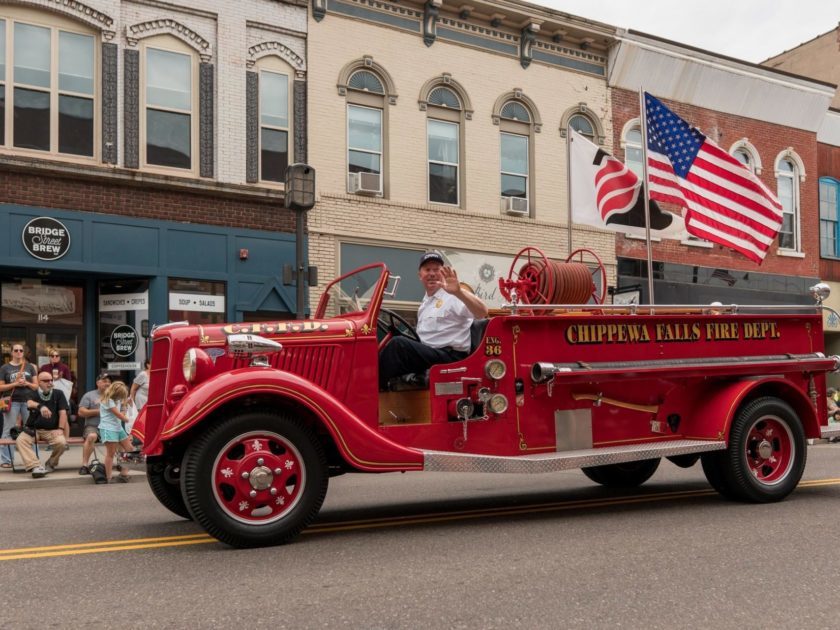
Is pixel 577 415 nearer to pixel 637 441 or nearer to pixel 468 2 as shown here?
pixel 637 441

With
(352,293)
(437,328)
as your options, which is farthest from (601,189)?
(437,328)

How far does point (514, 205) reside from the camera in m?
21.0

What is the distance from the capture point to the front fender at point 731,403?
7520 mm

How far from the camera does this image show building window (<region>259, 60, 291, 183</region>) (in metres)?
18.2

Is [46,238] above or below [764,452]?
above

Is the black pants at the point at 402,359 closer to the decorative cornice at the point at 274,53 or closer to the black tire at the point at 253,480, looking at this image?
the black tire at the point at 253,480

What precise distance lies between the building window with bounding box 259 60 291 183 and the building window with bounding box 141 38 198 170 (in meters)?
1.38

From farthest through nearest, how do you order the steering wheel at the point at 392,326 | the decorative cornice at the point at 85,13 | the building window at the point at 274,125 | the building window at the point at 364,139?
the building window at the point at 364,139, the building window at the point at 274,125, the decorative cornice at the point at 85,13, the steering wheel at the point at 392,326

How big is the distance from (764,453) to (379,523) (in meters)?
3.30

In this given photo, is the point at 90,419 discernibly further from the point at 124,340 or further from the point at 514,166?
the point at 514,166

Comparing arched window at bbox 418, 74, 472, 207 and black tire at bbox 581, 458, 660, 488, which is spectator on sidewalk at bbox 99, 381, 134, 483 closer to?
black tire at bbox 581, 458, 660, 488

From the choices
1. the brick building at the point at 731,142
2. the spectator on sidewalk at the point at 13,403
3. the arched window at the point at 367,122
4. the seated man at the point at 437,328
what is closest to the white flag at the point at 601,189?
the arched window at the point at 367,122

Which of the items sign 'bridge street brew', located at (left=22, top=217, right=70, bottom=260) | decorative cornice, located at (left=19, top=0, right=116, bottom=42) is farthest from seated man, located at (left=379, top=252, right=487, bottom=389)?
decorative cornice, located at (left=19, top=0, right=116, bottom=42)

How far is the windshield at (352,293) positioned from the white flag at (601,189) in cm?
552
